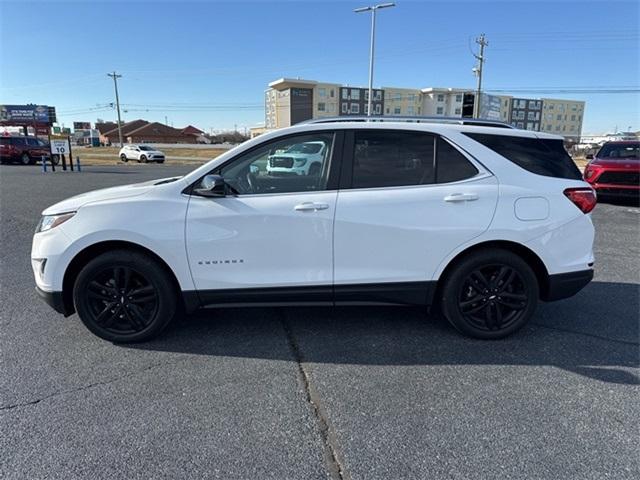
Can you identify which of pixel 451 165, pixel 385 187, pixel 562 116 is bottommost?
pixel 385 187

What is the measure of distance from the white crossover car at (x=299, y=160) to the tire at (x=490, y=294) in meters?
1.42

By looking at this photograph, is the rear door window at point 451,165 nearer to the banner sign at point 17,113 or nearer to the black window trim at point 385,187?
the black window trim at point 385,187

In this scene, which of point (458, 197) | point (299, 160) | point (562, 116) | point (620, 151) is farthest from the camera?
point (562, 116)

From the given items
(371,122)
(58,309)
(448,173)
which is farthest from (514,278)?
(58,309)

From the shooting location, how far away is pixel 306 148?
11.4 ft

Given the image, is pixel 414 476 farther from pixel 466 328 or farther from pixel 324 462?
pixel 466 328

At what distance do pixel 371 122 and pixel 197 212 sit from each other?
1.58 meters

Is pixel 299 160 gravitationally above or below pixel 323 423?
above

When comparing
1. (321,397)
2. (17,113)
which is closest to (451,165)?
(321,397)

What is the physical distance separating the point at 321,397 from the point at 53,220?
2509mm

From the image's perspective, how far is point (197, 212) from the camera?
3197 millimetres

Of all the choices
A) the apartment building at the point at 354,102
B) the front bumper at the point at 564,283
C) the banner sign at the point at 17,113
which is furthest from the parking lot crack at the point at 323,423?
the apartment building at the point at 354,102

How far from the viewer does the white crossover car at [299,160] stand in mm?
3418

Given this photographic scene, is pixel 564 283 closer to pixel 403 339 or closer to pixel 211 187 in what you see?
pixel 403 339
